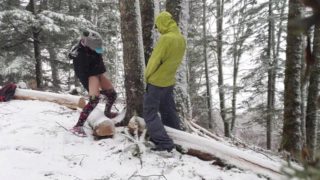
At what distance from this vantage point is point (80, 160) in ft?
18.4

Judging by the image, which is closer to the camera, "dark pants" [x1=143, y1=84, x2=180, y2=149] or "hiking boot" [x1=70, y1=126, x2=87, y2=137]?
"dark pants" [x1=143, y1=84, x2=180, y2=149]

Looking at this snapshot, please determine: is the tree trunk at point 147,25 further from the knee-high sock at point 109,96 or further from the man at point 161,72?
the man at point 161,72

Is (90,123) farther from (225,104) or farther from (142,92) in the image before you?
(225,104)

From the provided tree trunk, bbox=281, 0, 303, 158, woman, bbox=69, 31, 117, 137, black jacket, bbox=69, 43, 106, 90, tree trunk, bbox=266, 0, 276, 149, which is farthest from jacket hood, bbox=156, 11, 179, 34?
tree trunk, bbox=266, 0, 276, 149

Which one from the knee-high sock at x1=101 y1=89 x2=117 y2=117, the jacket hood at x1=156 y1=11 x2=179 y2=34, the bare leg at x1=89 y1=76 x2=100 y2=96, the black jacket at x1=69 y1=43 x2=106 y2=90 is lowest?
the knee-high sock at x1=101 y1=89 x2=117 y2=117

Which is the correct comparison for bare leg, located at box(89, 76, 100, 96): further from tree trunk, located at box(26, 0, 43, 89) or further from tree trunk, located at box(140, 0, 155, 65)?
tree trunk, located at box(26, 0, 43, 89)

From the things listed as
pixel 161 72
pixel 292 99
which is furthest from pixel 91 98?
pixel 292 99

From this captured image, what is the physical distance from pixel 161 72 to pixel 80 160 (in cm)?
165

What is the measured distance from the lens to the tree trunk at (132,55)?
6531mm

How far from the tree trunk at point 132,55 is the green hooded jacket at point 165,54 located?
0.78m

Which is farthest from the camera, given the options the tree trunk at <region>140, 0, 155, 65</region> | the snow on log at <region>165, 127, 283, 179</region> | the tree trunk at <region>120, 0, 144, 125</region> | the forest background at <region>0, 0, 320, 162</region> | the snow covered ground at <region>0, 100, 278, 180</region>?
the tree trunk at <region>140, 0, 155, 65</region>

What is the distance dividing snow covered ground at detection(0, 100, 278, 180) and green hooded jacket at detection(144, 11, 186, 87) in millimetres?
1074

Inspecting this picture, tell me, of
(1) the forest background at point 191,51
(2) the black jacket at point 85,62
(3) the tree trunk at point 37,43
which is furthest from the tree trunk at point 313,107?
(3) the tree trunk at point 37,43

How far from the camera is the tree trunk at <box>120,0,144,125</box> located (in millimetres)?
6531
